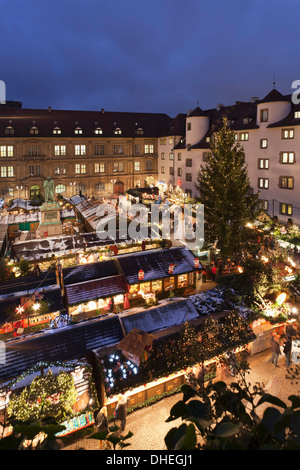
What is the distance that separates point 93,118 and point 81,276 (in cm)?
4706

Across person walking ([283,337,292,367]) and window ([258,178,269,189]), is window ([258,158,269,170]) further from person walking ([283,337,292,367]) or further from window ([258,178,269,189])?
person walking ([283,337,292,367])

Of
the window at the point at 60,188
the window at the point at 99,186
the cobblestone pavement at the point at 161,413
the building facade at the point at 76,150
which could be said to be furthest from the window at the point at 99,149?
the cobblestone pavement at the point at 161,413

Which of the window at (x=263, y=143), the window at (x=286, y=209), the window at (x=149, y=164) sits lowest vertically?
the window at (x=286, y=209)

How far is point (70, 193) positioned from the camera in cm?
5384

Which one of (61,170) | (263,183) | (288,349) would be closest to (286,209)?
(263,183)

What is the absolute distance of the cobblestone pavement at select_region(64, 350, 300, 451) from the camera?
31.9 feet

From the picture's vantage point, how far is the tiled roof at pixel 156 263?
1691cm

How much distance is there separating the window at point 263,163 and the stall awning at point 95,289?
23.4 meters

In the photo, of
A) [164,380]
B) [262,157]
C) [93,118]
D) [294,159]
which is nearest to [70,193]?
[93,118]

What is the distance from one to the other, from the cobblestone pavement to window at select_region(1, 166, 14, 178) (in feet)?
156

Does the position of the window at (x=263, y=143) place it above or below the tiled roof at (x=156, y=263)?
above

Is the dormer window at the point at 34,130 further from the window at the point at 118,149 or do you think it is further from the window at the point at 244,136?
the window at the point at 244,136

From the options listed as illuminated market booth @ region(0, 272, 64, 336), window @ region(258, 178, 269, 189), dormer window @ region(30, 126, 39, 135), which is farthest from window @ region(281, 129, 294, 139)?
dormer window @ region(30, 126, 39, 135)

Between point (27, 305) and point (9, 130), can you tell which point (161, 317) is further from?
point (9, 130)
